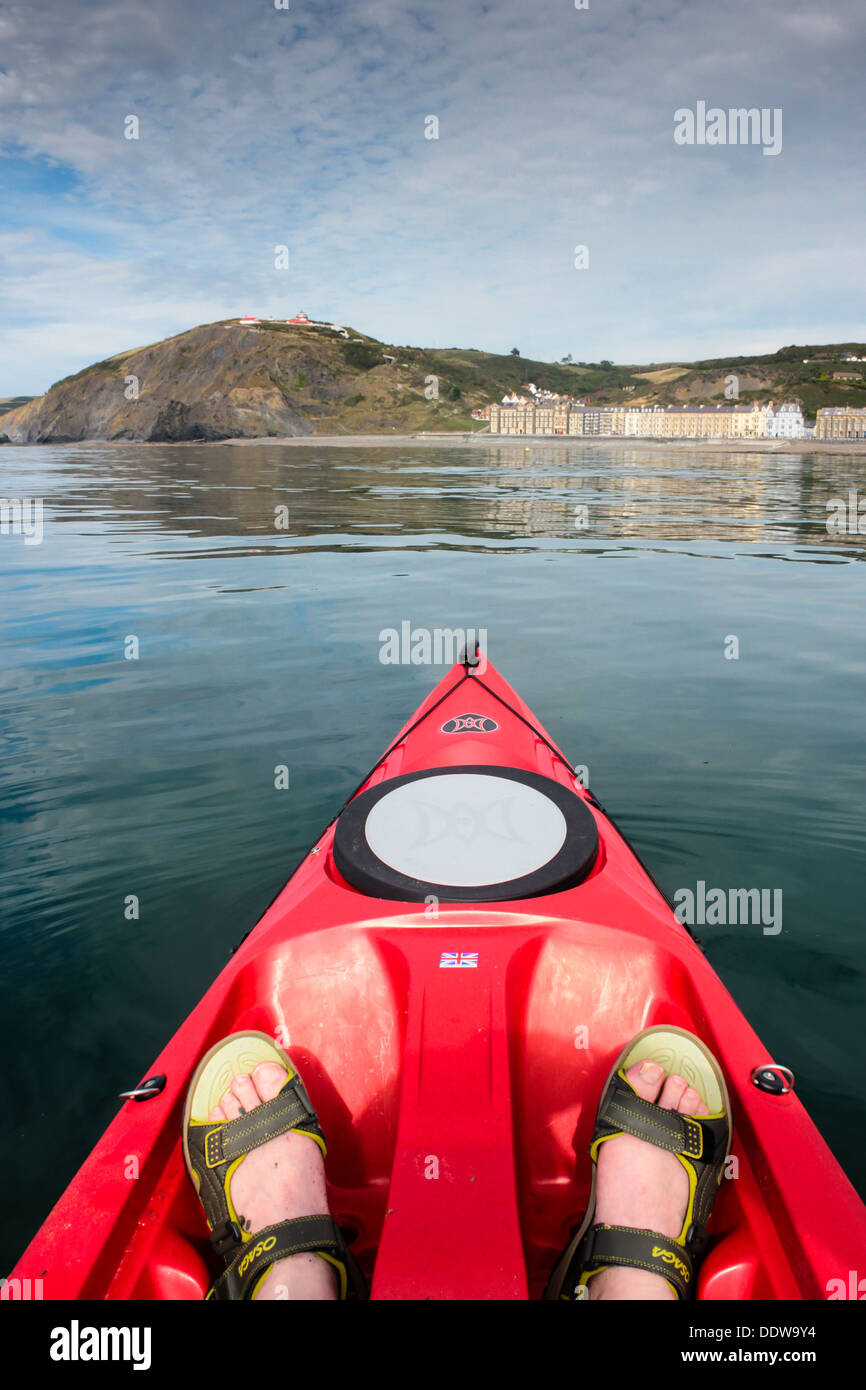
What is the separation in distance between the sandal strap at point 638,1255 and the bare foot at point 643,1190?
21 millimetres

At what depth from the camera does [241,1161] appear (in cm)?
218

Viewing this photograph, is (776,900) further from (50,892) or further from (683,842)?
(50,892)

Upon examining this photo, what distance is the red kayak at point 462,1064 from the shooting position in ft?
6.26

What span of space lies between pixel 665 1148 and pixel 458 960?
0.85 meters

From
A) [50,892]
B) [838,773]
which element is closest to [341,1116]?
[50,892]

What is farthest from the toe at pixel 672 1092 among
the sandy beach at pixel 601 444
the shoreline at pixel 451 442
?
the shoreline at pixel 451 442

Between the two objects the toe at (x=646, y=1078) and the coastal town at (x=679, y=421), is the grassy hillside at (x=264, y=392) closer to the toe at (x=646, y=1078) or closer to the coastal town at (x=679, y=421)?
the coastal town at (x=679, y=421)

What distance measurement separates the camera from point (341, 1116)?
2.67 metres

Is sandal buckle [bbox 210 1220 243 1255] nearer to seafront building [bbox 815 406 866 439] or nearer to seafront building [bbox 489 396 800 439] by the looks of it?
seafront building [bbox 489 396 800 439]

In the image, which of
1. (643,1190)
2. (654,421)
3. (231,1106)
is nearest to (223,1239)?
(231,1106)

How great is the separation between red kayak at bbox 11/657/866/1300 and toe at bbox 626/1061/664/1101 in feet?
0.80

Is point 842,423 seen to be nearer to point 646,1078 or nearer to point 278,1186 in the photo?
point 646,1078

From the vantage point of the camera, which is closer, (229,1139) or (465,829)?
(229,1139)

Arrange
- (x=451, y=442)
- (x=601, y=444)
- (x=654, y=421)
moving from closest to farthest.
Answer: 1. (x=601, y=444)
2. (x=451, y=442)
3. (x=654, y=421)
